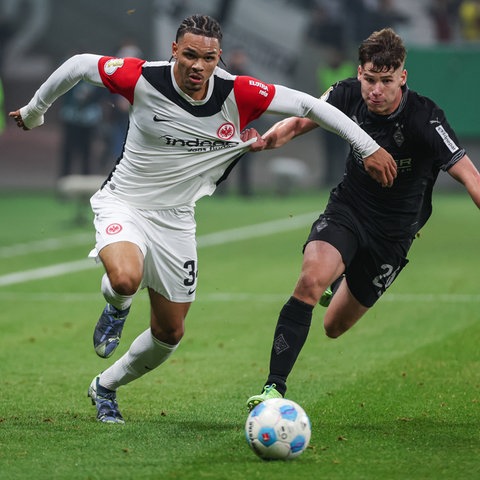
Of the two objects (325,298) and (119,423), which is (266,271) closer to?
(325,298)

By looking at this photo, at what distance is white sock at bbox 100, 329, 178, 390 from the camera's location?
769 cm

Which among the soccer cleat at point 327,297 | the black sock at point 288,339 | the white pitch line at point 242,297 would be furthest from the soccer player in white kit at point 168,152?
the white pitch line at point 242,297

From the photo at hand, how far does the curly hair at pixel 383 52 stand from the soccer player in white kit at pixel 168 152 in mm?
410

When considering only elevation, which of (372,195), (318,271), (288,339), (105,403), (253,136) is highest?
(253,136)

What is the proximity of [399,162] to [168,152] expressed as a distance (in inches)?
55.9

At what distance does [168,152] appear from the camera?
7594 mm

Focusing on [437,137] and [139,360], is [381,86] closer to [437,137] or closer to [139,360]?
[437,137]

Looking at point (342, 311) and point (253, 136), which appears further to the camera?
point (342, 311)

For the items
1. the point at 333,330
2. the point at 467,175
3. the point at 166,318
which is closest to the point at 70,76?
the point at 166,318

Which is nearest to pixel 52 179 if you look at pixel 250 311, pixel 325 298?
pixel 250 311

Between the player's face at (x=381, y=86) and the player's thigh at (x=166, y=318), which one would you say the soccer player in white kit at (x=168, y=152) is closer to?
the player's thigh at (x=166, y=318)

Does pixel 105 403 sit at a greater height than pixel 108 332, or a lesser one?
lesser

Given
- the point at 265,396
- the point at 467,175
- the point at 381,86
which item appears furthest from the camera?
the point at 381,86

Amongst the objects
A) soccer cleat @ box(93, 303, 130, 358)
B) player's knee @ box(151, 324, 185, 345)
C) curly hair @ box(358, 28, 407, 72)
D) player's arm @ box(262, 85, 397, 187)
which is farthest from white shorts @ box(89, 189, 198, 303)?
curly hair @ box(358, 28, 407, 72)
